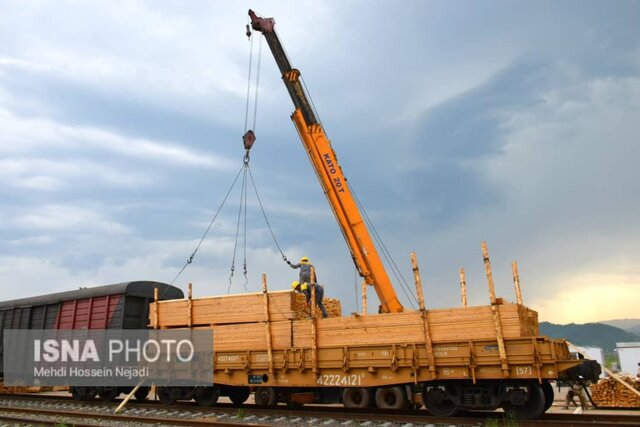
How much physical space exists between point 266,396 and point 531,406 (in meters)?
5.66

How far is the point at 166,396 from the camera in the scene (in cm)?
1256

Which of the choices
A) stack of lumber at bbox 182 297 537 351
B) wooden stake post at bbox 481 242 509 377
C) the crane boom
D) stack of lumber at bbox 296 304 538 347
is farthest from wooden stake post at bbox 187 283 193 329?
wooden stake post at bbox 481 242 509 377

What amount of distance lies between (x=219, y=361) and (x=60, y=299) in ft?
22.1

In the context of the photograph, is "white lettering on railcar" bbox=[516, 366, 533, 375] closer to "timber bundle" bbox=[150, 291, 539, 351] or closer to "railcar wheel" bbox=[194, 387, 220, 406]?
"timber bundle" bbox=[150, 291, 539, 351]

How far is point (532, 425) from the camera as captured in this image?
27.3ft

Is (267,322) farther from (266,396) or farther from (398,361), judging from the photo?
(398,361)

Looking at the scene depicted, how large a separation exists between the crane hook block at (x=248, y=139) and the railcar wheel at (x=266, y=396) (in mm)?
7194

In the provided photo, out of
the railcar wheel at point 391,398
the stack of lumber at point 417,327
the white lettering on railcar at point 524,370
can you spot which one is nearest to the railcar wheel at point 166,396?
the stack of lumber at point 417,327

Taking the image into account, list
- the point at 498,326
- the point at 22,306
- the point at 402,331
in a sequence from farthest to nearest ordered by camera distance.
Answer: the point at 22,306, the point at 402,331, the point at 498,326

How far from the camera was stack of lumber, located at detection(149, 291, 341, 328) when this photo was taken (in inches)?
450

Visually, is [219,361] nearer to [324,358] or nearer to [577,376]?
[324,358]

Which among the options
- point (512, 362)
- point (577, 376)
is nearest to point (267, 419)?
point (512, 362)

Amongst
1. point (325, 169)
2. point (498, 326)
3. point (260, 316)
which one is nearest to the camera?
point (498, 326)

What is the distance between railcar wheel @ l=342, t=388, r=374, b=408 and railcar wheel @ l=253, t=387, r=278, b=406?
1.77m
